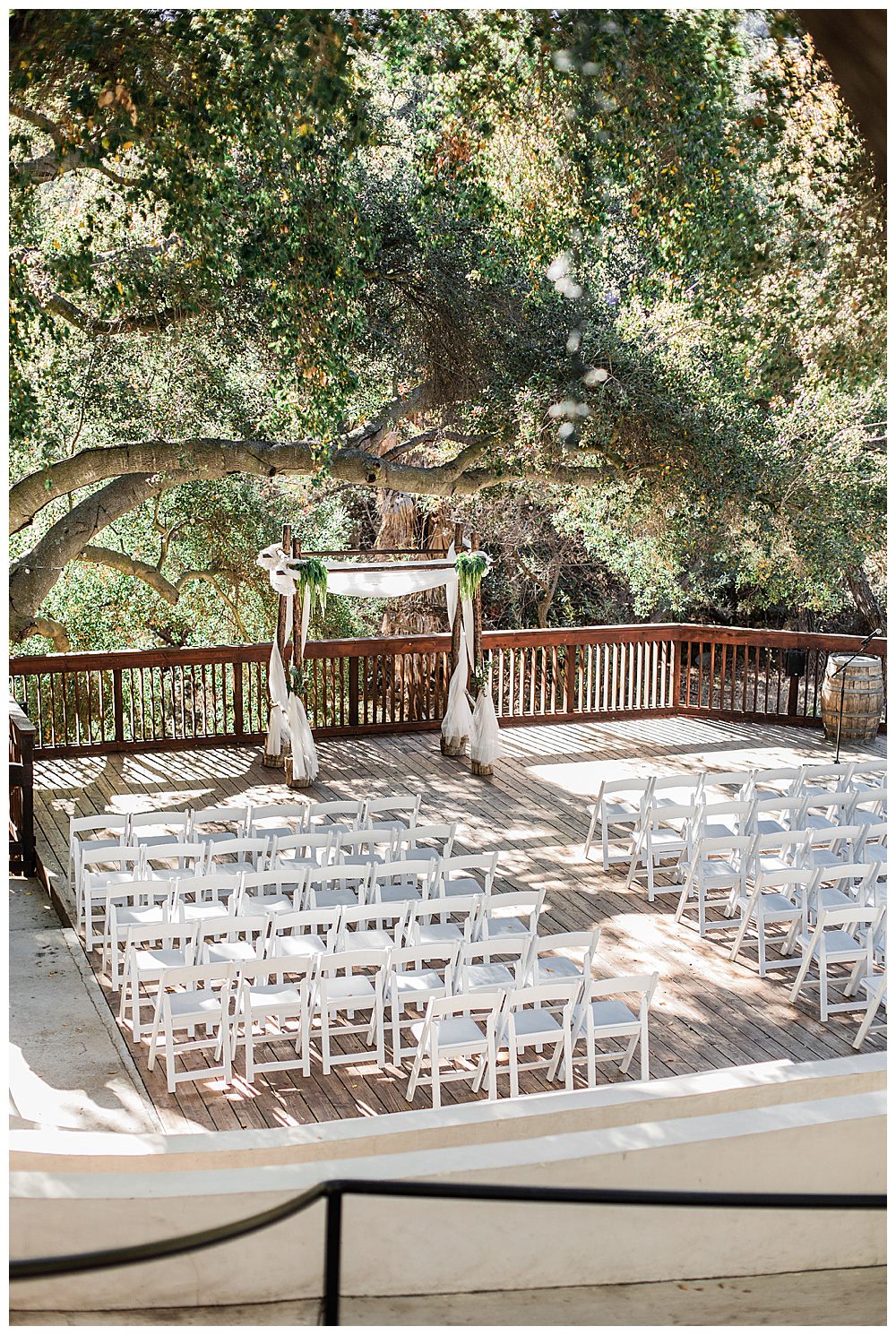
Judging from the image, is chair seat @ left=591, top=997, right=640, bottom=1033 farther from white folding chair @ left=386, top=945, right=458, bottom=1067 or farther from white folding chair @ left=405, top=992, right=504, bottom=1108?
white folding chair @ left=386, top=945, right=458, bottom=1067

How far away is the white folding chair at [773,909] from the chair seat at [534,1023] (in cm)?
194

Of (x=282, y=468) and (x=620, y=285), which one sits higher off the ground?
(x=620, y=285)

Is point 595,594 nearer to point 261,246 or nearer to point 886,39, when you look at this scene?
point 261,246

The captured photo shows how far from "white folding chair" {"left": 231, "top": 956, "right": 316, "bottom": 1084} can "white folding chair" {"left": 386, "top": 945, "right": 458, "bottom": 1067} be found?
433 millimetres

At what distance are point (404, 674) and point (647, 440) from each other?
142 inches

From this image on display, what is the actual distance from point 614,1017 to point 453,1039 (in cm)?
89

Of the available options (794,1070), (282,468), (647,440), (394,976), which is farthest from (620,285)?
(794,1070)

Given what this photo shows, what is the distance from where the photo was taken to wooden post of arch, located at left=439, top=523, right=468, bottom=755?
511 inches

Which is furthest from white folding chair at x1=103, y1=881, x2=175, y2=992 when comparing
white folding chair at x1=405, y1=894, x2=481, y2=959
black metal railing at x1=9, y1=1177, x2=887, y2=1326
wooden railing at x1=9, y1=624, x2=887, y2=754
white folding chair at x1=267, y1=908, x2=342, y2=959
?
wooden railing at x1=9, y1=624, x2=887, y2=754

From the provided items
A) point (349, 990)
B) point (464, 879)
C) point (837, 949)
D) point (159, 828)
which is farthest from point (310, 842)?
point (837, 949)

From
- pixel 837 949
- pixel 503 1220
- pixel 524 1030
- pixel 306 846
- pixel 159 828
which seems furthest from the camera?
pixel 159 828

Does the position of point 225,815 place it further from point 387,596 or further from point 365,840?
point 387,596

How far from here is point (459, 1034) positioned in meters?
6.42

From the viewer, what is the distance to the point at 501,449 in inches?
551
